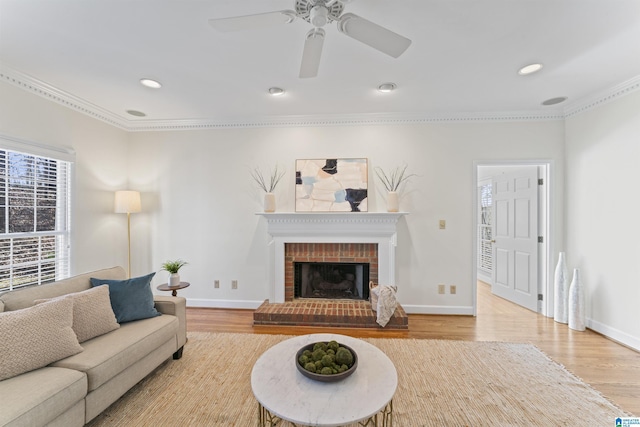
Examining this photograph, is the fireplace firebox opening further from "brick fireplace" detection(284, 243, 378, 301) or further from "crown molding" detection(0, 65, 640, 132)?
"crown molding" detection(0, 65, 640, 132)

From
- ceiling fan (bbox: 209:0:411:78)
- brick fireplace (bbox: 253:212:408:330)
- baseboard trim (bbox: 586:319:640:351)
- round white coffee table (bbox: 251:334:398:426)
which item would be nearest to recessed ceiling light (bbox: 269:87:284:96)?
ceiling fan (bbox: 209:0:411:78)

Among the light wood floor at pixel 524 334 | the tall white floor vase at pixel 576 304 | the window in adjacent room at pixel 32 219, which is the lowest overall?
the light wood floor at pixel 524 334

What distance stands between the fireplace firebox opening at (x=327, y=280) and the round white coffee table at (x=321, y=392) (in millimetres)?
2079

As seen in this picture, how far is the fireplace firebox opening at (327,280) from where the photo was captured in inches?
151

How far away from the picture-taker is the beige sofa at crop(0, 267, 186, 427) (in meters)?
1.33

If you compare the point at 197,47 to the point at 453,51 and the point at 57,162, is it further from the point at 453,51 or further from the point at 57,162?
the point at 57,162

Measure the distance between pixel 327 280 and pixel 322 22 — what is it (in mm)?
3126

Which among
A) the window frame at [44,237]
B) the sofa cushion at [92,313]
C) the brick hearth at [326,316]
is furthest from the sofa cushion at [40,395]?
the brick hearth at [326,316]

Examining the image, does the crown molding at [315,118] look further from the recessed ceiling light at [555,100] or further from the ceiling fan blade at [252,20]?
the ceiling fan blade at [252,20]

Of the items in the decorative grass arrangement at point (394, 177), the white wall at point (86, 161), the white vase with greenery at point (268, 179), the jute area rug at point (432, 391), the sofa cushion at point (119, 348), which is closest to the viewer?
the sofa cushion at point (119, 348)

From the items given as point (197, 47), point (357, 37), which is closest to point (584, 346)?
point (357, 37)

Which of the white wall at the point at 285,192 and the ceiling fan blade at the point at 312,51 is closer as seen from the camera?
the ceiling fan blade at the point at 312,51

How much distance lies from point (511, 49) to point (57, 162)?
4.62m

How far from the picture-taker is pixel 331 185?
3.71 m
